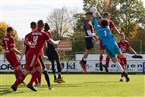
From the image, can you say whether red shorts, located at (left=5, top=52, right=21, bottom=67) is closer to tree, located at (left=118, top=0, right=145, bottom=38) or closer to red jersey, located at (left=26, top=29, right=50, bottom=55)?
red jersey, located at (left=26, top=29, right=50, bottom=55)

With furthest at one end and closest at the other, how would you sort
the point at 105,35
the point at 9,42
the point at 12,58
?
the point at 105,35 → the point at 12,58 → the point at 9,42

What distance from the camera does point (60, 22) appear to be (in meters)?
90.6

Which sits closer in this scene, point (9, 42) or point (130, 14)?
point (9, 42)

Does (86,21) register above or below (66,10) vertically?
below

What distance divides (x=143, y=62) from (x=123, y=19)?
4867cm

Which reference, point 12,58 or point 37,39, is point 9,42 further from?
point 37,39

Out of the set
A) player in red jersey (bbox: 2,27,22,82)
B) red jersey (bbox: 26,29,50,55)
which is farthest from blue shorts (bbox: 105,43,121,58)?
red jersey (bbox: 26,29,50,55)

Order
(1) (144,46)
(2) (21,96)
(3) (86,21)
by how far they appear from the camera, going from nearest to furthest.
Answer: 1. (2) (21,96)
2. (3) (86,21)
3. (1) (144,46)

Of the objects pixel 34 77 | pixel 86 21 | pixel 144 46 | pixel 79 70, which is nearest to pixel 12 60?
pixel 34 77

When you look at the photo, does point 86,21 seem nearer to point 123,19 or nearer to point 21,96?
point 21,96

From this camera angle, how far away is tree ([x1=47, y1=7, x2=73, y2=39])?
88125 mm

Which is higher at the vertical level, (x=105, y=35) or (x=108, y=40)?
(x=105, y=35)

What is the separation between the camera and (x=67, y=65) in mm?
38031

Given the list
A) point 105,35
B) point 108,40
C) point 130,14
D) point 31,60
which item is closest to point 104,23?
point 105,35
